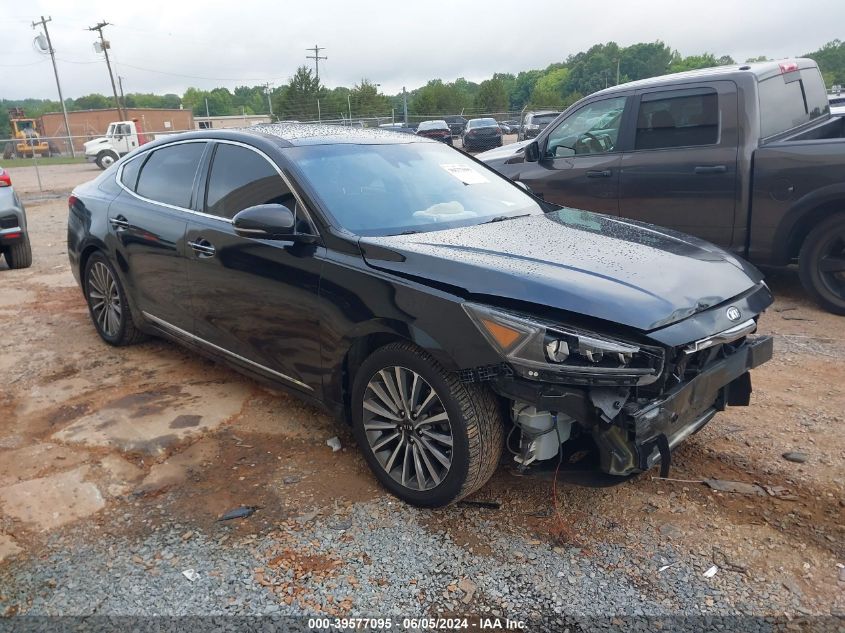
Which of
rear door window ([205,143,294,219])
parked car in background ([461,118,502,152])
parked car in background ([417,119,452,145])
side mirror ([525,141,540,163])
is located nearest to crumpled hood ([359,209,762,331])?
rear door window ([205,143,294,219])

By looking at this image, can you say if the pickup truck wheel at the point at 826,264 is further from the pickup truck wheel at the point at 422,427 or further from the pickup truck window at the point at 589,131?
the pickup truck wheel at the point at 422,427

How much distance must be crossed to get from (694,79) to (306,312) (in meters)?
4.64

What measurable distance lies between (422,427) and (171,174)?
8.86 ft

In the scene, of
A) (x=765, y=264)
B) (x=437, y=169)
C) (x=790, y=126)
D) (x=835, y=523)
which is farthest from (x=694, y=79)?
(x=835, y=523)

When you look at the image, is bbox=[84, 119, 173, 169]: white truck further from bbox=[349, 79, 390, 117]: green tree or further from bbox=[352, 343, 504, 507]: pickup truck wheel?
bbox=[352, 343, 504, 507]: pickup truck wheel

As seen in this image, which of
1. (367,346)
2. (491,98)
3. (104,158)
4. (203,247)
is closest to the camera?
(367,346)

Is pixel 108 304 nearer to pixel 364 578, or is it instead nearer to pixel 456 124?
pixel 364 578

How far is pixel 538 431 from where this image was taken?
2725 millimetres

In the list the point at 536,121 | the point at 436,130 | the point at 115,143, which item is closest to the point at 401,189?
the point at 536,121

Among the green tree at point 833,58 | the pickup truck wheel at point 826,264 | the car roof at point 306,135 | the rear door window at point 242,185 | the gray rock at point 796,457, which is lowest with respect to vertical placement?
the gray rock at point 796,457

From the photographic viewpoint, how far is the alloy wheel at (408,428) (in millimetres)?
2928

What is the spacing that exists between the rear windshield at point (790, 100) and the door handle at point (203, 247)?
469 cm

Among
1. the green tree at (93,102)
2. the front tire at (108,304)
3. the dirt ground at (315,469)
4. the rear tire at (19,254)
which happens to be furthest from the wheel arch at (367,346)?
the green tree at (93,102)

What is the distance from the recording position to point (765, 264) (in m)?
5.93
